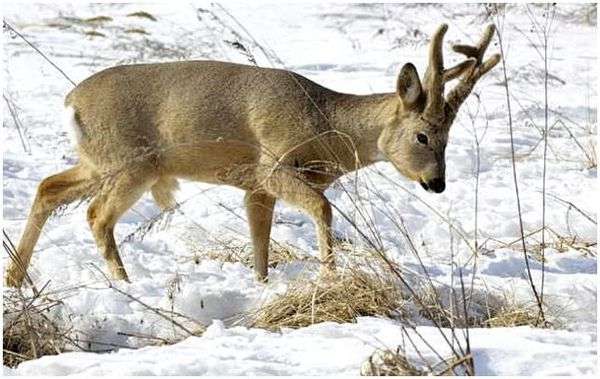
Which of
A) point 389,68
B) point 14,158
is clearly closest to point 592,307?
point 14,158

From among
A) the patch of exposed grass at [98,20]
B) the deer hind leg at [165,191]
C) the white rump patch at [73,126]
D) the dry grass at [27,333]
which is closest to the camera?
the dry grass at [27,333]

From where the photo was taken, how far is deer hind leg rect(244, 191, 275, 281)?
6.85 metres

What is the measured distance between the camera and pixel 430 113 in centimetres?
691

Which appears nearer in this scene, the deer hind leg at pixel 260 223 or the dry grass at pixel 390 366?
the dry grass at pixel 390 366

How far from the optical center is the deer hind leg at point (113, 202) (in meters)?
6.90

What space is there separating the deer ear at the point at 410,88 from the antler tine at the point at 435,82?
6 centimetres

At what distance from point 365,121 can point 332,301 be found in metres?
2.15

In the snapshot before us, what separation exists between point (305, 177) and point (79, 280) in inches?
55.9

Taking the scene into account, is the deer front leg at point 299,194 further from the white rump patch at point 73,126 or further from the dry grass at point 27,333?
the dry grass at point 27,333

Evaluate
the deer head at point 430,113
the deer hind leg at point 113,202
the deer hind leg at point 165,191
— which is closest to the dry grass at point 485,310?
the deer head at point 430,113

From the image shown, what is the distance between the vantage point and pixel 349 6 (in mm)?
17781

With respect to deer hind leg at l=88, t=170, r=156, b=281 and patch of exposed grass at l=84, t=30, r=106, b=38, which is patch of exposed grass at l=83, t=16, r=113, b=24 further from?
deer hind leg at l=88, t=170, r=156, b=281

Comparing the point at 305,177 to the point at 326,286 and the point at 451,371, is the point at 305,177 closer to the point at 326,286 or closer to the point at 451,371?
the point at 326,286

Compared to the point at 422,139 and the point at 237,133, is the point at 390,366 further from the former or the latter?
the point at 237,133
